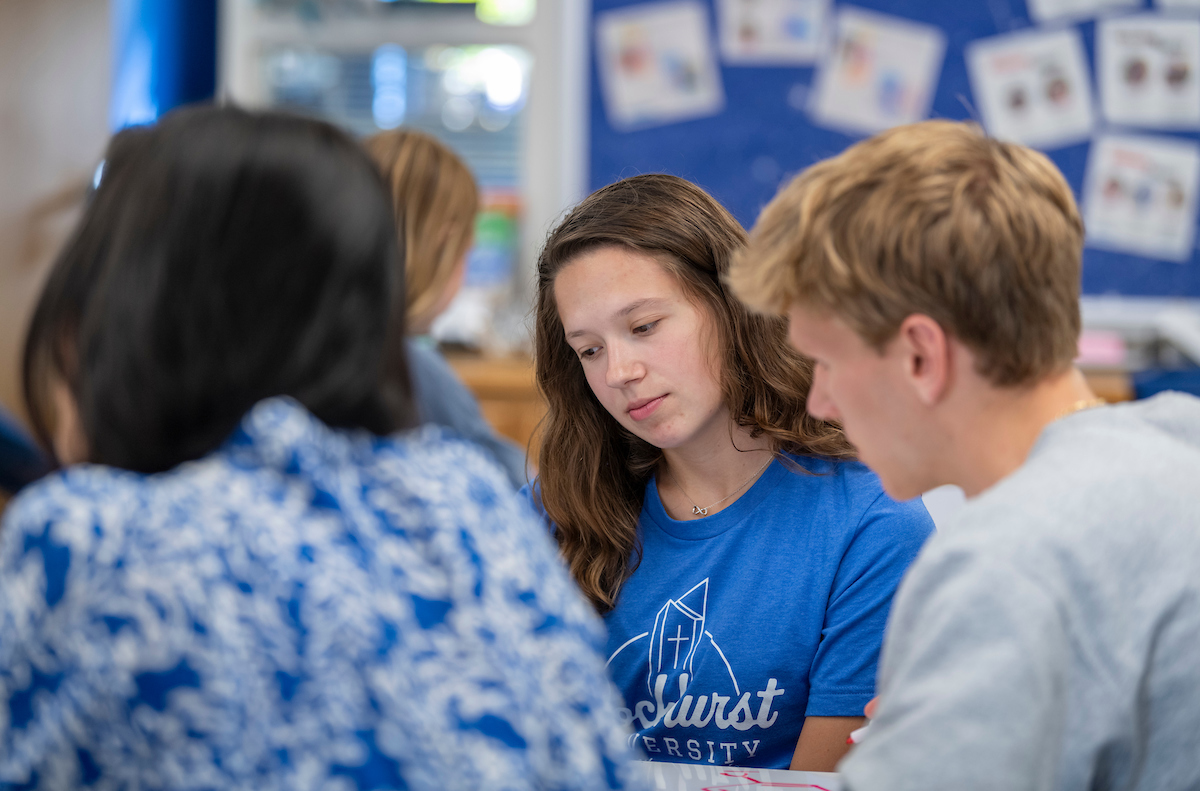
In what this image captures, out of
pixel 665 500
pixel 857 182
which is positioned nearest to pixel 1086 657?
pixel 857 182

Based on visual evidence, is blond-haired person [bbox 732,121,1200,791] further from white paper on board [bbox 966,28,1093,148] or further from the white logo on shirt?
white paper on board [bbox 966,28,1093,148]

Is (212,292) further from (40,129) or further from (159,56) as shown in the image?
(159,56)

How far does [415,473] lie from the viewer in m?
0.63

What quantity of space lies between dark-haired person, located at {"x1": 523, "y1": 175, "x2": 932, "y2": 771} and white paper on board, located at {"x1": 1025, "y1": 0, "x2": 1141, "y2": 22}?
211cm

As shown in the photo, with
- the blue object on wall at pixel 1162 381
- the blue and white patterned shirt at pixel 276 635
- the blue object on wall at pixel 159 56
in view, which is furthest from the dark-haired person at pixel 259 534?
the blue object on wall at pixel 159 56

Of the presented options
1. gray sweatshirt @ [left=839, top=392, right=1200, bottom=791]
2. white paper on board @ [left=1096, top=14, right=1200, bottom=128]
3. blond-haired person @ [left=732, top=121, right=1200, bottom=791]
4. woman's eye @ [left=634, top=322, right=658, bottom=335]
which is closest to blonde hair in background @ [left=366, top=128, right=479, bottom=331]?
woman's eye @ [left=634, top=322, right=658, bottom=335]

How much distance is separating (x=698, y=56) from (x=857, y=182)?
7.93 ft

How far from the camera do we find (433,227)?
1.79m

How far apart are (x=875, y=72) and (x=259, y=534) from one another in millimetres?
2773

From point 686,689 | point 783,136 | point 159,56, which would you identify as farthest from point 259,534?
point 159,56

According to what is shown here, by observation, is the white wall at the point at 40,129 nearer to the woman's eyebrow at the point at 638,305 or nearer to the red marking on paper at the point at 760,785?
the woman's eyebrow at the point at 638,305

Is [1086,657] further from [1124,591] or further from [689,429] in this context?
[689,429]

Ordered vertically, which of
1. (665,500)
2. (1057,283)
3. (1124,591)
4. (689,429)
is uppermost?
(1057,283)

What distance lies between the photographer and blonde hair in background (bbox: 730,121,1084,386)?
741 millimetres
